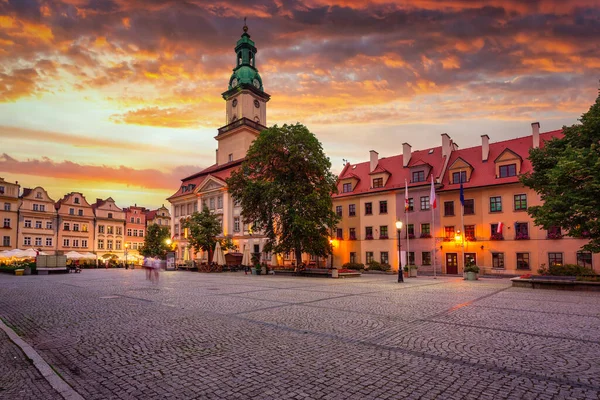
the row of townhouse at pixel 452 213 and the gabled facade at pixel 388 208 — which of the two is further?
the gabled facade at pixel 388 208

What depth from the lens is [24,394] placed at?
17.1ft

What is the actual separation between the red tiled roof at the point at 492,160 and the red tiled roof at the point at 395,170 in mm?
1847

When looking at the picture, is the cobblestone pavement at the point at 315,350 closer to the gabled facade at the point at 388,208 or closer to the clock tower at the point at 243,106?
the gabled facade at the point at 388,208

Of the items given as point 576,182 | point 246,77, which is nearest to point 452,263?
point 576,182

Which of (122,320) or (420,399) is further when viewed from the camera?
(122,320)

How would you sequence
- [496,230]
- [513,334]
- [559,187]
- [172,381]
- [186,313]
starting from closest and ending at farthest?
[172,381], [513,334], [186,313], [559,187], [496,230]

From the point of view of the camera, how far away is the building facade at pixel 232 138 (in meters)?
60.2

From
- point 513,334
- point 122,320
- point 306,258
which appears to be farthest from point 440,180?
point 122,320

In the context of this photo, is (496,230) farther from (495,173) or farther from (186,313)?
(186,313)

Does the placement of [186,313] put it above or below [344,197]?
below

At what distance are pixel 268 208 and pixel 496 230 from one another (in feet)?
77.5

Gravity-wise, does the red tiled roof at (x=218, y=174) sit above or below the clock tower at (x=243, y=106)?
below

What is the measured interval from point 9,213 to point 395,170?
68866 millimetres

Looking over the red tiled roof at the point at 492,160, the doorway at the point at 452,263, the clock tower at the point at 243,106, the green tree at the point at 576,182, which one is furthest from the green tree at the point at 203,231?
the green tree at the point at 576,182
